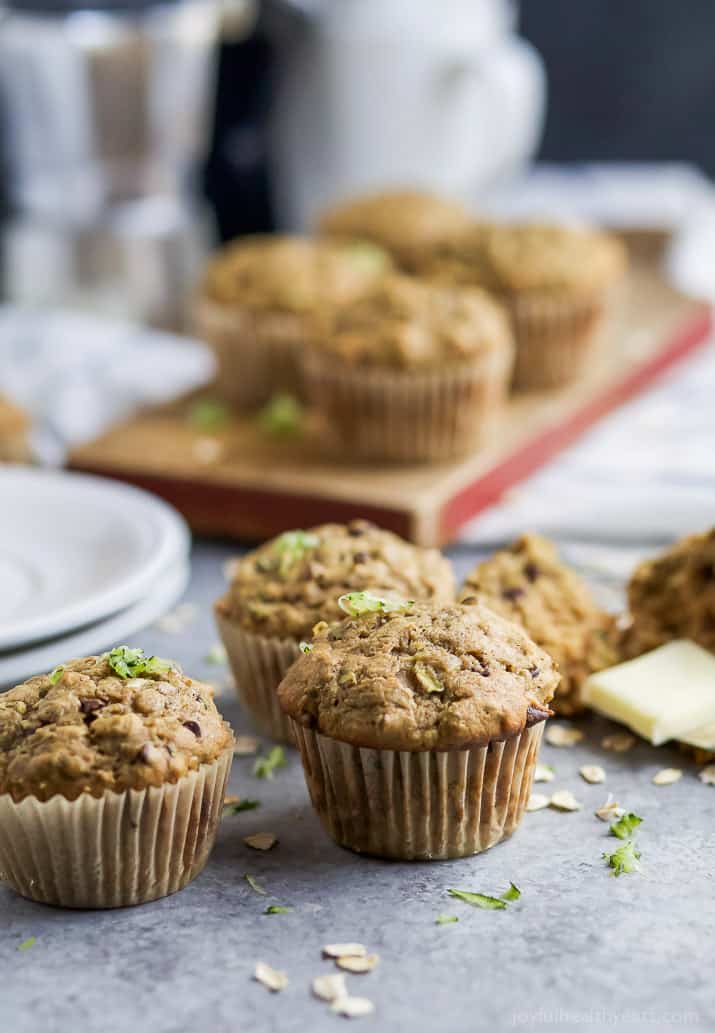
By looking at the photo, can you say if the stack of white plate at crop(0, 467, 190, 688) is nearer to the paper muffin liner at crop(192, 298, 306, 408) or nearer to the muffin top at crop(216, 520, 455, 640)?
the muffin top at crop(216, 520, 455, 640)

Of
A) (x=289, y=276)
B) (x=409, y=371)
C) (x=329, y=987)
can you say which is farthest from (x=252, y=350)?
(x=329, y=987)

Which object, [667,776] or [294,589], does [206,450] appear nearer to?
[294,589]

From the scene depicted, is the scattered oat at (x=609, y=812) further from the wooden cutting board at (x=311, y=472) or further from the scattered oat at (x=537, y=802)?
the wooden cutting board at (x=311, y=472)

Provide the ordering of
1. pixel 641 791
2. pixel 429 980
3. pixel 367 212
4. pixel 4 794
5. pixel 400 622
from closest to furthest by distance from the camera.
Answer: pixel 429 980 → pixel 4 794 → pixel 400 622 → pixel 641 791 → pixel 367 212

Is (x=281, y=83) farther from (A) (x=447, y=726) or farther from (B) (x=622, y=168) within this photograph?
(A) (x=447, y=726)

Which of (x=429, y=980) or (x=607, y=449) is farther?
(x=607, y=449)

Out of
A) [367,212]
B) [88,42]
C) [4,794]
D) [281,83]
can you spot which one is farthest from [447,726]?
[281,83]

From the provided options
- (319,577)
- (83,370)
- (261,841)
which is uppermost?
(319,577)
